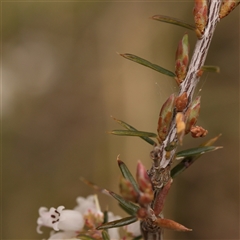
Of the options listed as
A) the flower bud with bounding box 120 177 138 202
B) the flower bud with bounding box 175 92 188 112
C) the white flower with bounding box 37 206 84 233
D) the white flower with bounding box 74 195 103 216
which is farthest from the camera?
the white flower with bounding box 74 195 103 216

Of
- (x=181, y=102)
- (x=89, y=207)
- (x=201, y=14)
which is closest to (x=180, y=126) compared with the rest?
(x=181, y=102)

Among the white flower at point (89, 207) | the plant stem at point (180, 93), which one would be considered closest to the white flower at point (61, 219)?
the white flower at point (89, 207)

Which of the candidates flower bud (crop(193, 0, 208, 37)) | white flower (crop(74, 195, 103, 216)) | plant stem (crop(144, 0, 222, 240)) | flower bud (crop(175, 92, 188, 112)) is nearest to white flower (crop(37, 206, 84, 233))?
white flower (crop(74, 195, 103, 216))

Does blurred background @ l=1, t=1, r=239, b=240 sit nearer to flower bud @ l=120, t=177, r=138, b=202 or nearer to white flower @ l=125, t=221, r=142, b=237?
white flower @ l=125, t=221, r=142, b=237

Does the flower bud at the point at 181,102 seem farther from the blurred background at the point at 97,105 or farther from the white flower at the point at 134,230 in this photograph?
the blurred background at the point at 97,105

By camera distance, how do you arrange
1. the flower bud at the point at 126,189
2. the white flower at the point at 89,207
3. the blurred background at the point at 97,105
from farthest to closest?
1. the blurred background at the point at 97,105
2. the white flower at the point at 89,207
3. the flower bud at the point at 126,189

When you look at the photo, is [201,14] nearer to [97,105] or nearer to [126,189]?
[126,189]

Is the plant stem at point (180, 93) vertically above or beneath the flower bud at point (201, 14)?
beneath
